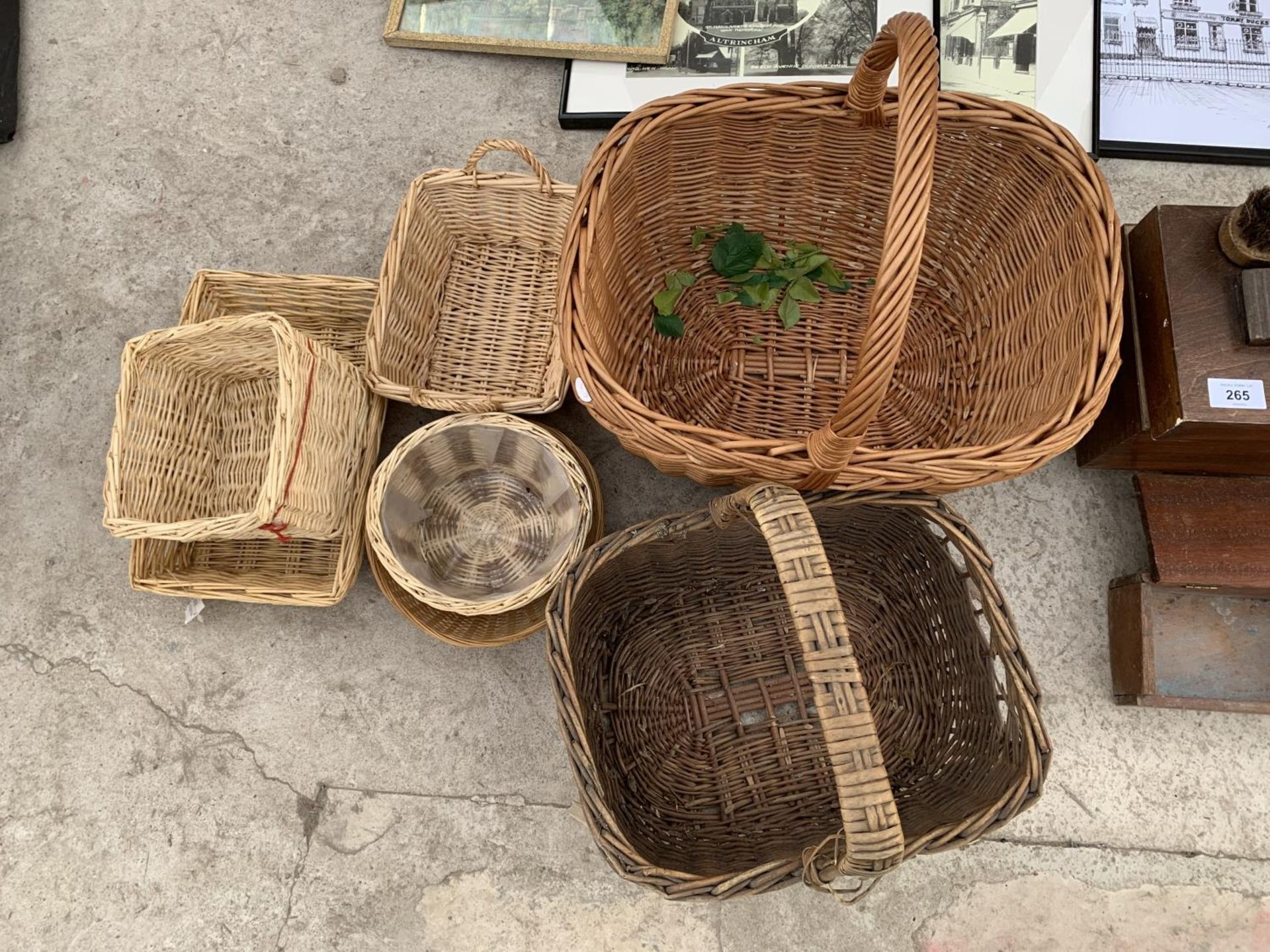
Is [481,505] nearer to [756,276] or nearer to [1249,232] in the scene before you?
[756,276]

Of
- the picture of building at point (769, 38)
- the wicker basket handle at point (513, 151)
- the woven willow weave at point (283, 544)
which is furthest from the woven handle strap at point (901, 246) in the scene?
the woven willow weave at point (283, 544)

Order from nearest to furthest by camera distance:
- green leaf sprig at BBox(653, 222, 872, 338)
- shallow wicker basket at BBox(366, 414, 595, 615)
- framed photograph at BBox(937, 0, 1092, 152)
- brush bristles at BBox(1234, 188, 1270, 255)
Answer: brush bristles at BBox(1234, 188, 1270, 255)
shallow wicker basket at BBox(366, 414, 595, 615)
green leaf sprig at BBox(653, 222, 872, 338)
framed photograph at BBox(937, 0, 1092, 152)

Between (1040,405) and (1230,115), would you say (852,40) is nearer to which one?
(1230,115)

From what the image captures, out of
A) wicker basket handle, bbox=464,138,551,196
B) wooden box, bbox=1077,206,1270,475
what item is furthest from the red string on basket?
wooden box, bbox=1077,206,1270,475

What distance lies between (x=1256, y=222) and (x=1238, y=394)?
265 mm

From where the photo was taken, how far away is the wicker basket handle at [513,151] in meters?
1.44

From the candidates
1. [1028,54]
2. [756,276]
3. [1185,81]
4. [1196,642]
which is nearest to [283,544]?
[756,276]

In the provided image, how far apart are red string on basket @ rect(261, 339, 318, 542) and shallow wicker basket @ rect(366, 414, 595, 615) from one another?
148mm

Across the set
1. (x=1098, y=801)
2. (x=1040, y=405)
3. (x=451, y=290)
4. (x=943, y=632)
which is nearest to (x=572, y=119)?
(x=451, y=290)

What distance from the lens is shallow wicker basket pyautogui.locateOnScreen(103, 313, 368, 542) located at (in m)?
1.28

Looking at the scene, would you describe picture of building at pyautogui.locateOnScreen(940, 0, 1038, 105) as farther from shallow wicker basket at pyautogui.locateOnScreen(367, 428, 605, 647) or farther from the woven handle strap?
shallow wicker basket at pyautogui.locateOnScreen(367, 428, 605, 647)

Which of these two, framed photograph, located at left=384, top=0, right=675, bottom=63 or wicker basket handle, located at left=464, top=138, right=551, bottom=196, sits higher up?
framed photograph, located at left=384, top=0, right=675, bottom=63

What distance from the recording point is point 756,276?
158 cm

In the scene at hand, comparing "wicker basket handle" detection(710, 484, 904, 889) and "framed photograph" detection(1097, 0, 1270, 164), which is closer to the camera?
"wicker basket handle" detection(710, 484, 904, 889)
